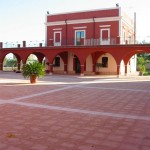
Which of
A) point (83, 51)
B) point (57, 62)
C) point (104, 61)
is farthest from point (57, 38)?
point (104, 61)

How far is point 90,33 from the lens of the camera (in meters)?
29.2

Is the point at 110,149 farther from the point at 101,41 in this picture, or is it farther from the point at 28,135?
the point at 101,41

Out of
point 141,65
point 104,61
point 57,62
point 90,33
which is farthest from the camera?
point 141,65

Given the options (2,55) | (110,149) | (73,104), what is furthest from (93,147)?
(2,55)

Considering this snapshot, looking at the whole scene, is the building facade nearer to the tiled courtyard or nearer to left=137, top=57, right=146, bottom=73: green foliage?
left=137, top=57, right=146, bottom=73: green foliage

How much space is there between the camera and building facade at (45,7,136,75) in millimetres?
27875

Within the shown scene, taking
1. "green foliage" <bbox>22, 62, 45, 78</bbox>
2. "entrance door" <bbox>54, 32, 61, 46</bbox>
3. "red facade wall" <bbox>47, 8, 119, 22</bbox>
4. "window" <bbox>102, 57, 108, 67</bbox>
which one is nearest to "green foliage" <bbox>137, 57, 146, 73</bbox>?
"window" <bbox>102, 57, 108, 67</bbox>

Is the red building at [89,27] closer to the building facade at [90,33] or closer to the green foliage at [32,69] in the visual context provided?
the building facade at [90,33]

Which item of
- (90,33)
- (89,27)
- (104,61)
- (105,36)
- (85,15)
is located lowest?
(104,61)

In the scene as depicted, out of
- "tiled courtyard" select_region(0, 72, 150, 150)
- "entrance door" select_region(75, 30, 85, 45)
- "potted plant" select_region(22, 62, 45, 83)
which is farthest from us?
"entrance door" select_region(75, 30, 85, 45)

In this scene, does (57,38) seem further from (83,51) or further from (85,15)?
(83,51)

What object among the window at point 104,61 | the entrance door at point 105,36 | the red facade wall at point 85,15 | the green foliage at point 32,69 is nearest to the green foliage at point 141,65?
the window at point 104,61

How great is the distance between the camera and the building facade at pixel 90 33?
91.5ft

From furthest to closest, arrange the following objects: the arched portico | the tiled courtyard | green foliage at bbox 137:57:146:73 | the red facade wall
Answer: green foliage at bbox 137:57:146:73 → the red facade wall → the arched portico → the tiled courtyard
